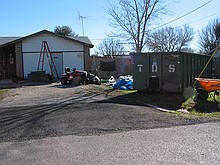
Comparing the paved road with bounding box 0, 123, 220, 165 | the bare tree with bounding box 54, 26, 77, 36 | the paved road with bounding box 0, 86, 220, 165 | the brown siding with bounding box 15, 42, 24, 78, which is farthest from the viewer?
the bare tree with bounding box 54, 26, 77, 36

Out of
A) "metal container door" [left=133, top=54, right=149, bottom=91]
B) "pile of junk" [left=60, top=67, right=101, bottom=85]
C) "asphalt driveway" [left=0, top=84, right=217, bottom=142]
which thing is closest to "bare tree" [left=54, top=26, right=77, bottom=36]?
"pile of junk" [left=60, top=67, right=101, bottom=85]

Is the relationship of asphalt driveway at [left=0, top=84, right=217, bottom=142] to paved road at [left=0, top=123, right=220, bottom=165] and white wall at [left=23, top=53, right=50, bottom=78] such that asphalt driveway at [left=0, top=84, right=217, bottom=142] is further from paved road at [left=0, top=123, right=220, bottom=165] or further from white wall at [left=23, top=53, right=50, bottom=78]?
white wall at [left=23, top=53, right=50, bottom=78]

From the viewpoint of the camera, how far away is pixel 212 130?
20.0ft

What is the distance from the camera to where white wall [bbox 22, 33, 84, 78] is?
23.2 m

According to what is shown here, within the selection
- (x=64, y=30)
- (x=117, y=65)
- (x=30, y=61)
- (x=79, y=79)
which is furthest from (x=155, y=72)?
(x=64, y=30)

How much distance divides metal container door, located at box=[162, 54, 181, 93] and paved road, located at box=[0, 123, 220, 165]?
17.1 ft

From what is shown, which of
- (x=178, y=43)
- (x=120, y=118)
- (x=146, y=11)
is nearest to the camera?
(x=120, y=118)

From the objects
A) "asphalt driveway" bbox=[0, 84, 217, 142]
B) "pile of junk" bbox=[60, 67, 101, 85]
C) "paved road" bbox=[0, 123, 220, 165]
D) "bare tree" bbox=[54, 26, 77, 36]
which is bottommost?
"paved road" bbox=[0, 123, 220, 165]

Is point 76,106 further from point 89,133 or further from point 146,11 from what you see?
point 146,11

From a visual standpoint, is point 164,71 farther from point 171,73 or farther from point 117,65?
point 117,65

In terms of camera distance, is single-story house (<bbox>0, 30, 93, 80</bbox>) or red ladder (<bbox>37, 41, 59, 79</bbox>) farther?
single-story house (<bbox>0, 30, 93, 80</bbox>)

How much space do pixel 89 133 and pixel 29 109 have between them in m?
3.55

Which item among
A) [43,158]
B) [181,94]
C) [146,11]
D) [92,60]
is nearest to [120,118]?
[43,158]

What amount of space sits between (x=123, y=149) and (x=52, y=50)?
65.8 ft
